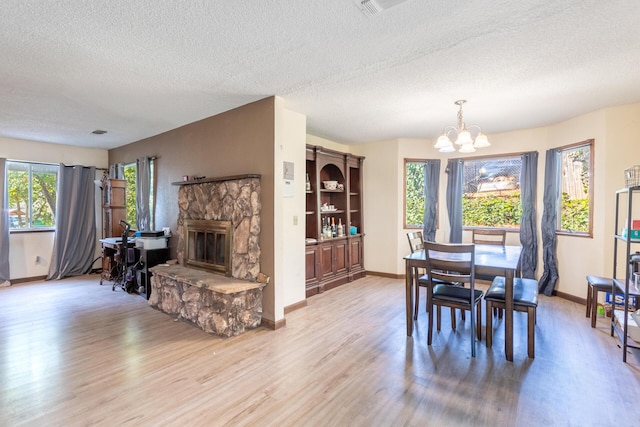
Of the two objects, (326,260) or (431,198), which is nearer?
(326,260)

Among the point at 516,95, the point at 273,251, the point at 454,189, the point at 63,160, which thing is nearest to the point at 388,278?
the point at 454,189

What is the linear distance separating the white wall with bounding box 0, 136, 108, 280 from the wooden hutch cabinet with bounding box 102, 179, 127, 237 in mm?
958

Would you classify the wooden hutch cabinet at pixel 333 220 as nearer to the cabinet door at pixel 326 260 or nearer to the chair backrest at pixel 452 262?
the cabinet door at pixel 326 260

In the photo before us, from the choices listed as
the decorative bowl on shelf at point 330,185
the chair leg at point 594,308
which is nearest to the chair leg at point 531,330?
the chair leg at point 594,308

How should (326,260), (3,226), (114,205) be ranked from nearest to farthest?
(326,260) < (3,226) < (114,205)

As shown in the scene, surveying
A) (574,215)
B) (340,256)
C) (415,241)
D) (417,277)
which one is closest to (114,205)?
(340,256)

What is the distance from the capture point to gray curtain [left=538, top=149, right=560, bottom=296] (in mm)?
4601

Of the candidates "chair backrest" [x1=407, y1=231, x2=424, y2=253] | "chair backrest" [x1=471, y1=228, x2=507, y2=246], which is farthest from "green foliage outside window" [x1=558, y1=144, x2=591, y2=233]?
"chair backrest" [x1=407, y1=231, x2=424, y2=253]

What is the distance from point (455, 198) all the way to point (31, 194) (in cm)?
767

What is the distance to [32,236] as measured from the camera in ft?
18.6

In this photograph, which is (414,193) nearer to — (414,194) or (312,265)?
(414,194)

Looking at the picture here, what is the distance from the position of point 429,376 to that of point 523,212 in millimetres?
3583

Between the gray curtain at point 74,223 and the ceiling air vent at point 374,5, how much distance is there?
644cm

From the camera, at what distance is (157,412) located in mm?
2064
